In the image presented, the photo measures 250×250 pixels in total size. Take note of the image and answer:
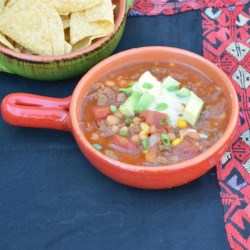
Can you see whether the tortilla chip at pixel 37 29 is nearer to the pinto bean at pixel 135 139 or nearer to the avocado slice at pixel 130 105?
the avocado slice at pixel 130 105

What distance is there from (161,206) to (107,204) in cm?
17

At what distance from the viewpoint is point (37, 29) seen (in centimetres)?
171

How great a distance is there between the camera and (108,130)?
5.01 feet

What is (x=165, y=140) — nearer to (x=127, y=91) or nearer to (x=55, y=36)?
(x=127, y=91)

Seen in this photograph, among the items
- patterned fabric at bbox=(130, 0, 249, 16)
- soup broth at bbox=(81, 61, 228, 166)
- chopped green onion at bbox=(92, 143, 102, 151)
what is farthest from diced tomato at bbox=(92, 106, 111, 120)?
patterned fabric at bbox=(130, 0, 249, 16)

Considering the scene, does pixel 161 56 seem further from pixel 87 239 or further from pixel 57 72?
pixel 87 239

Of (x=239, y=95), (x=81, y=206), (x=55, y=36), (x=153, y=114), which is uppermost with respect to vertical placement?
(x=55, y=36)

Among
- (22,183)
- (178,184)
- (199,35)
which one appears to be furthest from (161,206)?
(199,35)

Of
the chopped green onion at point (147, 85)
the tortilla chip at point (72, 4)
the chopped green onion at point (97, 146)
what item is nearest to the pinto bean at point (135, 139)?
the chopped green onion at point (97, 146)

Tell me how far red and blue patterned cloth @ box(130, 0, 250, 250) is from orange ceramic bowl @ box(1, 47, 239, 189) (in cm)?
14

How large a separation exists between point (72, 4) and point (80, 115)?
431 mm

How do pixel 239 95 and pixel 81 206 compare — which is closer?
pixel 81 206

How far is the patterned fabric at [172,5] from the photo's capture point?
2.11 m

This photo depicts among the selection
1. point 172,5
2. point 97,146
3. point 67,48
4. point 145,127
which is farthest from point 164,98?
point 172,5
